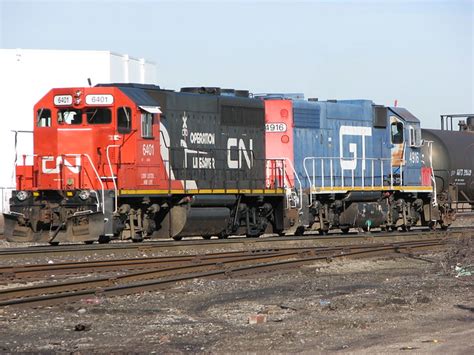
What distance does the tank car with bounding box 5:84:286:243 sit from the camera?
18.4 metres

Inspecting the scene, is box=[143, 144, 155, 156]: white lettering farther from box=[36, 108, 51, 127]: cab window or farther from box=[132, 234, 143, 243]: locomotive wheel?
box=[36, 108, 51, 127]: cab window

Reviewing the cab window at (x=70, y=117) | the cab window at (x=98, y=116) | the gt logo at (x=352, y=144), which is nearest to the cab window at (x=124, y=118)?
the cab window at (x=98, y=116)

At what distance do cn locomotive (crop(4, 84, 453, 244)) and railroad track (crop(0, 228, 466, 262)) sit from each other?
690 mm

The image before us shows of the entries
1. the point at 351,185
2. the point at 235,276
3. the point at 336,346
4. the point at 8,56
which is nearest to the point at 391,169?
the point at 351,185

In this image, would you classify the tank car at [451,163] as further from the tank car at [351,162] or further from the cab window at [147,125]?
the cab window at [147,125]

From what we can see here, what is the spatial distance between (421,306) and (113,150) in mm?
9860

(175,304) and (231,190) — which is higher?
(231,190)

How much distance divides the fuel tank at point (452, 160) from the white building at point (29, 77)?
2104 cm

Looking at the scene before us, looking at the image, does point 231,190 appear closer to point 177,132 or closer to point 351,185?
point 177,132

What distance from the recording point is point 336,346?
321 inches

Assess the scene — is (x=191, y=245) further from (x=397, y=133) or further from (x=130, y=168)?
(x=397, y=133)

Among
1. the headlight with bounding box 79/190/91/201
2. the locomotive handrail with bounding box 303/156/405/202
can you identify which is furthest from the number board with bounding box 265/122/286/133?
the headlight with bounding box 79/190/91/201

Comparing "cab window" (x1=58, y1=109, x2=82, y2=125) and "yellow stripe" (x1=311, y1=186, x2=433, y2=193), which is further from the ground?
"cab window" (x1=58, y1=109, x2=82, y2=125)

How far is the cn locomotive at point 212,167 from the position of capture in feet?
61.5
